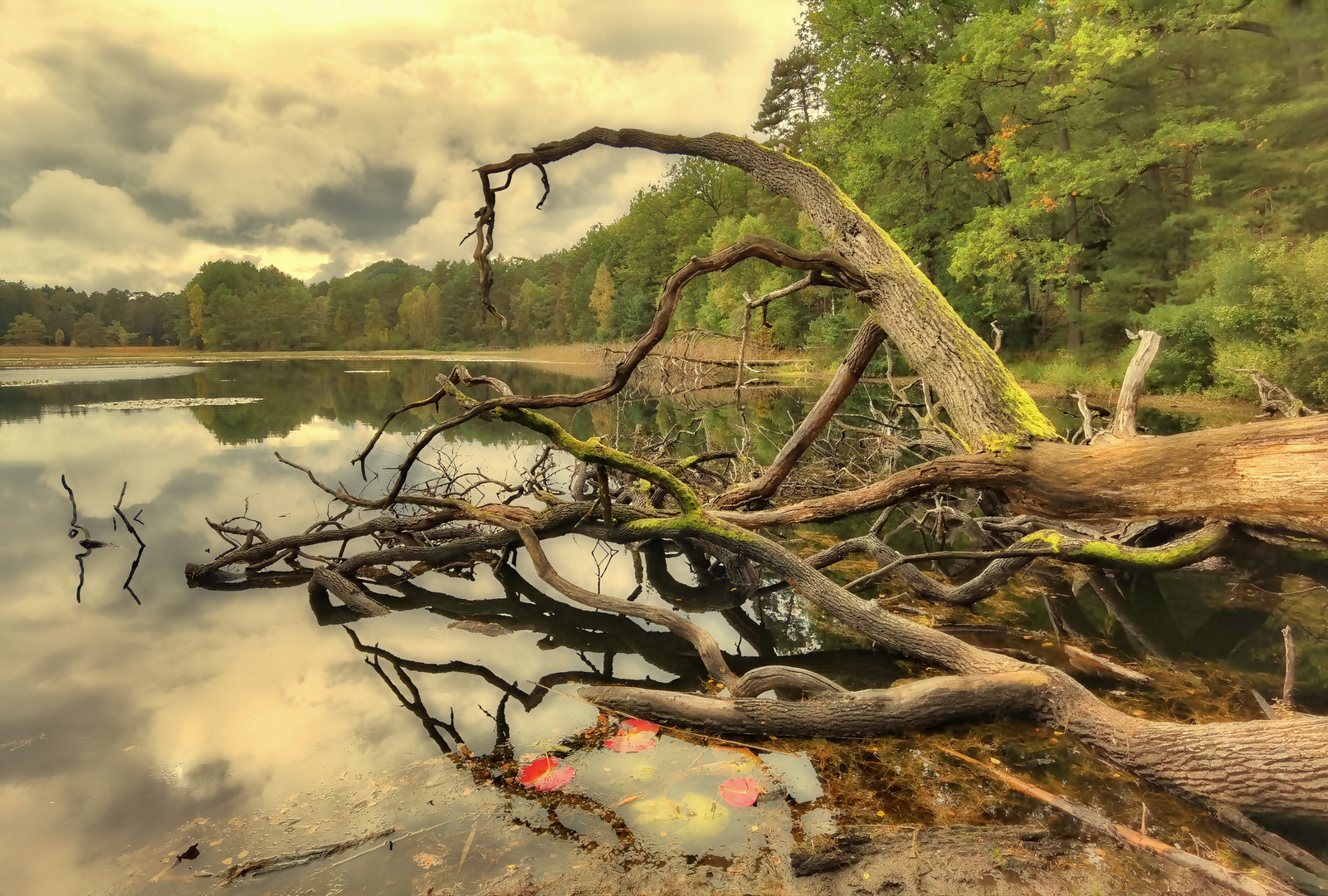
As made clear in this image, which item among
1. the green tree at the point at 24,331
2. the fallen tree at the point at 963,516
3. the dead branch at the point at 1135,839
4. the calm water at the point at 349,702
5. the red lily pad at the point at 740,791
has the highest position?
the green tree at the point at 24,331

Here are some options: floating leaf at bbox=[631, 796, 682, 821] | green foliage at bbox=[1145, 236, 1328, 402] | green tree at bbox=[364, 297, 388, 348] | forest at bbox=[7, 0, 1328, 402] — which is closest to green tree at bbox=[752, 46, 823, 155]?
forest at bbox=[7, 0, 1328, 402]

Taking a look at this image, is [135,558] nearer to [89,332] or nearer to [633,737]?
[633,737]

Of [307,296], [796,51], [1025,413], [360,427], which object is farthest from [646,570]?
[307,296]

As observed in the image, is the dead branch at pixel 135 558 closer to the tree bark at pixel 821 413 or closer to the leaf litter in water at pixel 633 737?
the leaf litter in water at pixel 633 737

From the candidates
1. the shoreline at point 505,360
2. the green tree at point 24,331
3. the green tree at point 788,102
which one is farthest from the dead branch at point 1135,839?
the green tree at point 24,331

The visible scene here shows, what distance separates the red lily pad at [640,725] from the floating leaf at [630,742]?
1.2 inches

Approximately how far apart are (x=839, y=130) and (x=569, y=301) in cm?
5008

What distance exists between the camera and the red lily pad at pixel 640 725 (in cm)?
357

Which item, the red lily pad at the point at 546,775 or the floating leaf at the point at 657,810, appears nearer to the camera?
the floating leaf at the point at 657,810

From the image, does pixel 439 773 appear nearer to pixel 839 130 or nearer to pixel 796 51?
pixel 839 130

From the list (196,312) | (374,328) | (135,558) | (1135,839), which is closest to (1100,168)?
(1135,839)

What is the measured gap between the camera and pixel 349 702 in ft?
13.9

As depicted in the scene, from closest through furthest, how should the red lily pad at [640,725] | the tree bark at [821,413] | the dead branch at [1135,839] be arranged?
the dead branch at [1135,839] < the red lily pad at [640,725] < the tree bark at [821,413]

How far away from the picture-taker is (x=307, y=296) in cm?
8481
